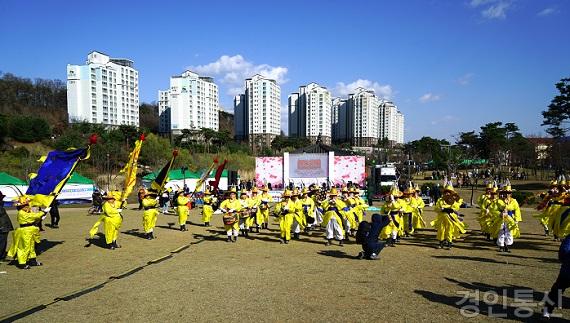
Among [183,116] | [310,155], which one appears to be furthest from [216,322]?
[183,116]

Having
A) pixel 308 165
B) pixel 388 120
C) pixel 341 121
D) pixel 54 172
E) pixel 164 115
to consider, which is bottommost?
pixel 308 165

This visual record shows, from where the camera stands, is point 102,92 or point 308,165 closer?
point 308,165

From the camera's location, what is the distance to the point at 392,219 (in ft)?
37.9

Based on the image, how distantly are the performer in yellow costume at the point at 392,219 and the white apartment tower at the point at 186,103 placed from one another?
6879 centimetres

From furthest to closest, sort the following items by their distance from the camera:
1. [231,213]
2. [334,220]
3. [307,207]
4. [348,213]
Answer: [307,207] → [231,213] → [348,213] → [334,220]

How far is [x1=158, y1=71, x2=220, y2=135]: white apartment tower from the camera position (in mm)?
80000

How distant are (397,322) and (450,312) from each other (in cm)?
98

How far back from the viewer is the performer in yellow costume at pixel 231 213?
1260 cm

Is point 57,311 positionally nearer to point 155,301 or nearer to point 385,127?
point 155,301

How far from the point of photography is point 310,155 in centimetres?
3250

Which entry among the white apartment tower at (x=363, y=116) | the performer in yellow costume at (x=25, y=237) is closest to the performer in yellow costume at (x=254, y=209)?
the performer in yellow costume at (x=25, y=237)

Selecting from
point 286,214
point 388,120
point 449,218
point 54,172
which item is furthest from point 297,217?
point 388,120

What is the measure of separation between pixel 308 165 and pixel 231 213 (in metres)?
20.3

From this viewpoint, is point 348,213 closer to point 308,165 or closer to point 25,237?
point 25,237
